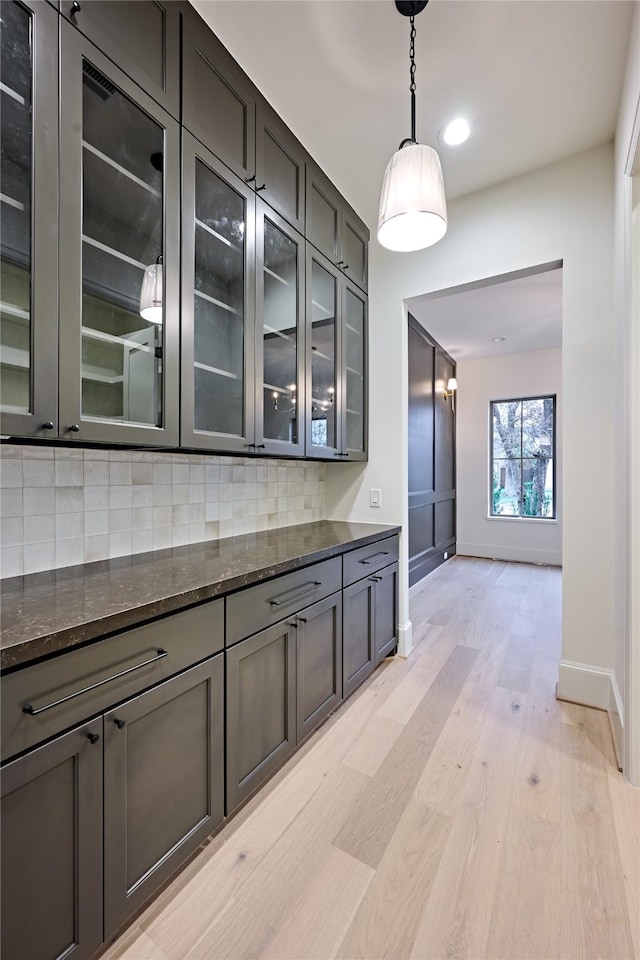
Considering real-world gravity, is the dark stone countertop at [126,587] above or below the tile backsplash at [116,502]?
below

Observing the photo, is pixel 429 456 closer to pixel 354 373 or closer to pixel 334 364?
pixel 354 373

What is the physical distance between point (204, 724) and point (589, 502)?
2178 millimetres

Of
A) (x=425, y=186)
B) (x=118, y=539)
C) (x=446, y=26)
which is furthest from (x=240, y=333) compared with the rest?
(x=446, y=26)

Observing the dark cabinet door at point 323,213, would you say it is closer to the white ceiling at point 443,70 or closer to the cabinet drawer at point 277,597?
the white ceiling at point 443,70

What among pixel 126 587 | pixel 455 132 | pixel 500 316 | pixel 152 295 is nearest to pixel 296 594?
pixel 126 587

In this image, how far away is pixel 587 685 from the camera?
2246mm

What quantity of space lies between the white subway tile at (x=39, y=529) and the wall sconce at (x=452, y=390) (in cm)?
519

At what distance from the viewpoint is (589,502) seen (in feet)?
7.38

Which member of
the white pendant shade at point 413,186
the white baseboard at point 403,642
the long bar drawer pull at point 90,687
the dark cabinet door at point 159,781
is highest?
the white pendant shade at point 413,186

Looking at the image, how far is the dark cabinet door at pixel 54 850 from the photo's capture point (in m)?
0.84

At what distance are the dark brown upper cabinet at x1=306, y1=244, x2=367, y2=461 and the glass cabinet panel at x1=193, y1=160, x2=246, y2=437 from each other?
54cm

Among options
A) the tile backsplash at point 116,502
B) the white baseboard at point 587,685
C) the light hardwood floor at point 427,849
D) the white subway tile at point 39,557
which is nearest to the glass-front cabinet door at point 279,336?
the tile backsplash at point 116,502

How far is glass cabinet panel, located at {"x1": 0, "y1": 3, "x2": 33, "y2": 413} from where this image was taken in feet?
3.47

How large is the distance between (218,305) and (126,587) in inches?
46.6
